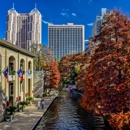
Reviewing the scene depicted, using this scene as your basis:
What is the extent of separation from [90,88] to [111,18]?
6.20 metres

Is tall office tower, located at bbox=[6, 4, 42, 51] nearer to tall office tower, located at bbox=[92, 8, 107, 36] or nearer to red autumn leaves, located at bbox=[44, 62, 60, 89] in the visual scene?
tall office tower, located at bbox=[92, 8, 107, 36]

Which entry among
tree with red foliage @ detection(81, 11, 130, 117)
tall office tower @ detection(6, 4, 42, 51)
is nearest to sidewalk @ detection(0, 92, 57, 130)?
tree with red foliage @ detection(81, 11, 130, 117)

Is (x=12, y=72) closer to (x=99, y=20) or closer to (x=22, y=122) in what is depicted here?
(x=22, y=122)

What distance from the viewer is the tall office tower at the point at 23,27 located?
170250mm

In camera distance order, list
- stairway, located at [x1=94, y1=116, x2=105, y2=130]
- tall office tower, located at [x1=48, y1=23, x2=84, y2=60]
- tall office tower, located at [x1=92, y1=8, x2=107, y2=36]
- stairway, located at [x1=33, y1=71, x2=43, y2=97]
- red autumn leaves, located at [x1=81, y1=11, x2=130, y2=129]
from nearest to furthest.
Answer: red autumn leaves, located at [x1=81, y1=11, x2=130, y2=129] < tall office tower, located at [x1=92, y1=8, x2=107, y2=36] < stairway, located at [x1=94, y1=116, x2=105, y2=130] < stairway, located at [x1=33, y1=71, x2=43, y2=97] < tall office tower, located at [x1=48, y1=23, x2=84, y2=60]

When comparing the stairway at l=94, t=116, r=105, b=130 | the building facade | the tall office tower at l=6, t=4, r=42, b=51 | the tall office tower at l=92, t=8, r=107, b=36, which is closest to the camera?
the tall office tower at l=92, t=8, r=107, b=36

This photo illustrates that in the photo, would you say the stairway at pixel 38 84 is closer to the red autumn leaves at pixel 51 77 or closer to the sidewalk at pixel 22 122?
the red autumn leaves at pixel 51 77

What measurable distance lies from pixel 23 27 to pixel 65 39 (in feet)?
135

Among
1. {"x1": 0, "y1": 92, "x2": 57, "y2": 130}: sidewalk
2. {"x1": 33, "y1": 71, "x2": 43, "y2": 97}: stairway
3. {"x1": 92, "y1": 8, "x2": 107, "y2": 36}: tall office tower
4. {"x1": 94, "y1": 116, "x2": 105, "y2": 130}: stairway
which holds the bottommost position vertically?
{"x1": 94, "y1": 116, "x2": 105, "y2": 130}: stairway

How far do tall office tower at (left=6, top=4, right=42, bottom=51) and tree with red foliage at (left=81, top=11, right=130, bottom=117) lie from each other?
152m

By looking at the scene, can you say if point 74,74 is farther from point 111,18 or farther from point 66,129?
point 111,18

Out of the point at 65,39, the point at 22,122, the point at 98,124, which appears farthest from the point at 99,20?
the point at 65,39

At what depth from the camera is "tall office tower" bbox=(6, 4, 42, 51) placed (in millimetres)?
170250

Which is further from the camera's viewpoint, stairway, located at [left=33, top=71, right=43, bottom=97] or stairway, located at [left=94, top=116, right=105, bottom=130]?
stairway, located at [left=33, top=71, right=43, bottom=97]
